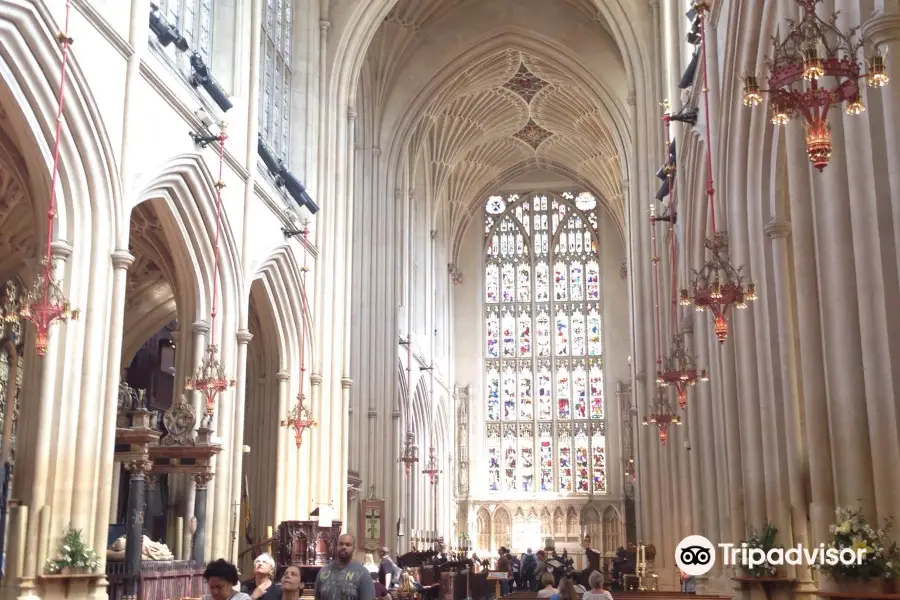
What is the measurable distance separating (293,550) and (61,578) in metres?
5.89

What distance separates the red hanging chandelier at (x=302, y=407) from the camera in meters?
19.7

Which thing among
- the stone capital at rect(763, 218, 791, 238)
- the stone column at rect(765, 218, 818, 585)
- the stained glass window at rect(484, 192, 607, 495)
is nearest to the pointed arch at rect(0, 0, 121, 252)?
the stone capital at rect(763, 218, 791, 238)

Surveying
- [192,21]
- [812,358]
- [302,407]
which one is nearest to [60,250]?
[192,21]

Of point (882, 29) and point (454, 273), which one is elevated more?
point (454, 273)

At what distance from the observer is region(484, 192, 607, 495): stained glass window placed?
42094 mm

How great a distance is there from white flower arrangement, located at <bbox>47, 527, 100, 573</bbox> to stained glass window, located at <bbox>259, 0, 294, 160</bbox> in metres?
10.4

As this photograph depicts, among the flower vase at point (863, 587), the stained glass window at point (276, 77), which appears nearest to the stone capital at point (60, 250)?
the stained glass window at point (276, 77)

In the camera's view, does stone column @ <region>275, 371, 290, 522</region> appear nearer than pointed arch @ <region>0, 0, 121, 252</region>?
No

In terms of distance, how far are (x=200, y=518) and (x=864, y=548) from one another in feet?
33.3

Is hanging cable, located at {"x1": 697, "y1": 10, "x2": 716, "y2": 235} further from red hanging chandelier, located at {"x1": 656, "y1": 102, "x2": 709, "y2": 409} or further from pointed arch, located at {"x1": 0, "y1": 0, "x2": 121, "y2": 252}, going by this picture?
pointed arch, located at {"x1": 0, "y1": 0, "x2": 121, "y2": 252}

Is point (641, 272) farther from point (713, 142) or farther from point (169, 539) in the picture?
point (169, 539)

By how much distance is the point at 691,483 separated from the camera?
1962cm

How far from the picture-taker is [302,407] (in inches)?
770

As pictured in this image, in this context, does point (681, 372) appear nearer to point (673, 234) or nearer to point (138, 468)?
point (673, 234)
